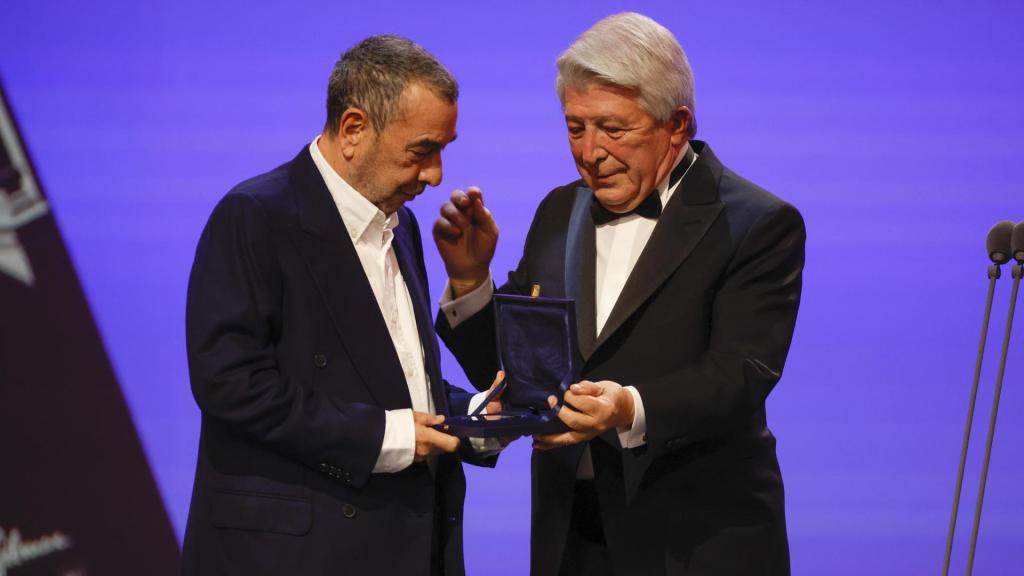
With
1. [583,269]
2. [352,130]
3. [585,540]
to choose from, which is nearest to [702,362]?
[583,269]

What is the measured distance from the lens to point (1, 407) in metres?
4.03

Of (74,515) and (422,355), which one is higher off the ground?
(422,355)

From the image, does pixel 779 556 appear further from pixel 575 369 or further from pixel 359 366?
pixel 359 366

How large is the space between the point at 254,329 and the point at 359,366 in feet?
0.67

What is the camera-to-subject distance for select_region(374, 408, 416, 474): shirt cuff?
6.74ft

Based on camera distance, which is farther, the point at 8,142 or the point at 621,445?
the point at 8,142

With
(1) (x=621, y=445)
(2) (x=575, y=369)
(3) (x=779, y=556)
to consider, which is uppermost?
(2) (x=575, y=369)

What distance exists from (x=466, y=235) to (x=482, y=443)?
42 cm

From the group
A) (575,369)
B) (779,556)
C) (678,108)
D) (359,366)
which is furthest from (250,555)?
(678,108)

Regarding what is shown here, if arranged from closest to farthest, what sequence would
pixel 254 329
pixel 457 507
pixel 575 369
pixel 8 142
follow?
pixel 254 329, pixel 575 369, pixel 457 507, pixel 8 142

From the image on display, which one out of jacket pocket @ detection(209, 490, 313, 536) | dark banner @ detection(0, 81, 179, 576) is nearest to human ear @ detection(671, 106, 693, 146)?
jacket pocket @ detection(209, 490, 313, 536)

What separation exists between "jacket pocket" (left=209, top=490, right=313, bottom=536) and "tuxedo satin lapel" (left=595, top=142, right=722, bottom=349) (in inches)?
24.7

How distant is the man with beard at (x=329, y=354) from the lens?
6.58 feet

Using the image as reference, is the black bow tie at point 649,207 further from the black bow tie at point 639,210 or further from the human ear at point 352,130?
the human ear at point 352,130
